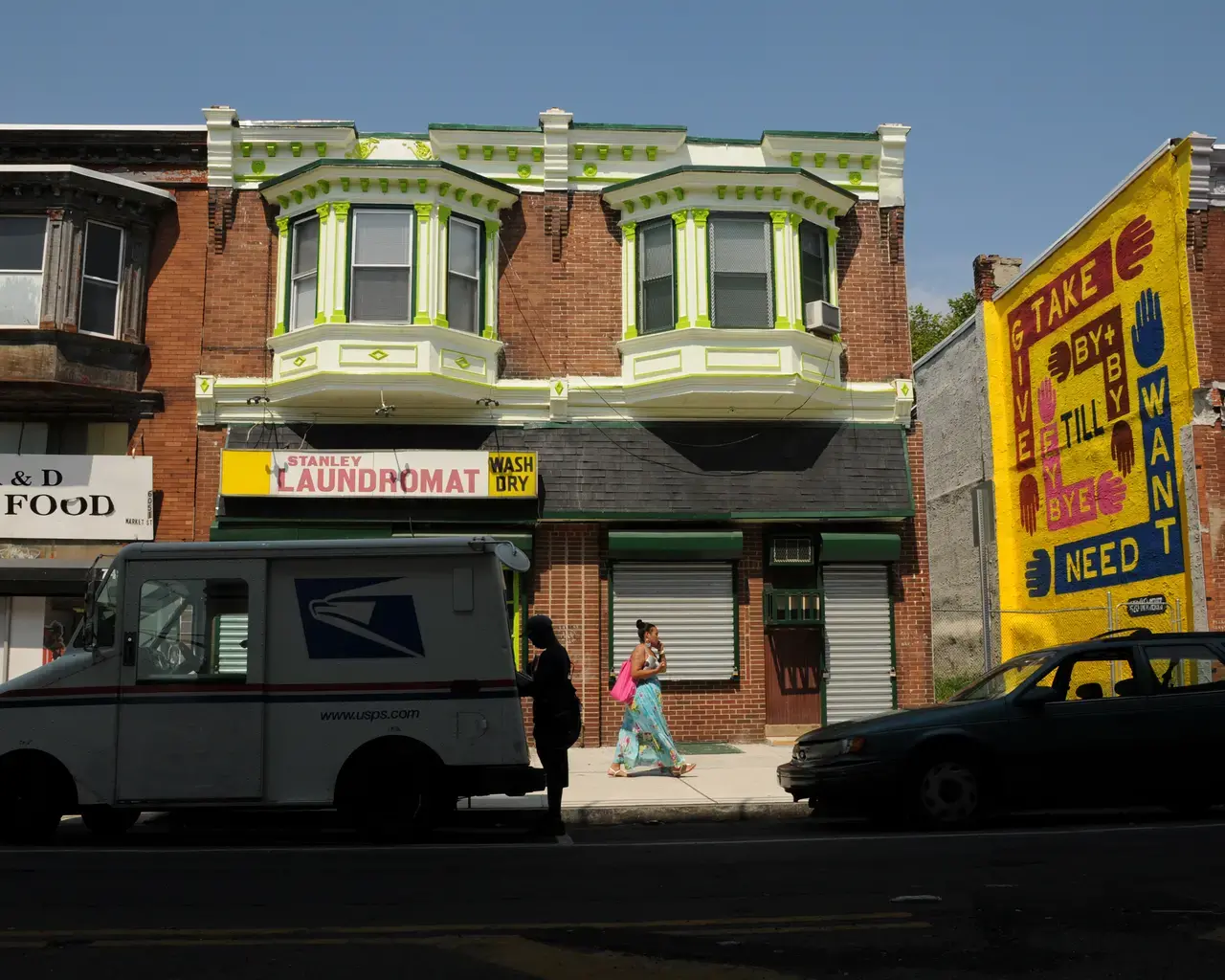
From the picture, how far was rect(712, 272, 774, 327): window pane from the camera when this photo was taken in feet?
57.9


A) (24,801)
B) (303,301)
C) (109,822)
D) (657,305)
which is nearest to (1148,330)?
(657,305)

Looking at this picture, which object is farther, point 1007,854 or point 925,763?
point 925,763

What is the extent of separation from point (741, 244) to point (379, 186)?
5588mm

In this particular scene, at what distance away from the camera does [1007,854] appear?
816cm

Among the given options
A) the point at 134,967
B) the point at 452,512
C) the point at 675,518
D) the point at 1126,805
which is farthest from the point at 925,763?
the point at 452,512

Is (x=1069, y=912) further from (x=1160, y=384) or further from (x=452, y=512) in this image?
(x=1160, y=384)

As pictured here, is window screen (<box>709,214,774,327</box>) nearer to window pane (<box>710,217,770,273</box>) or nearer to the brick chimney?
window pane (<box>710,217,770,273</box>)

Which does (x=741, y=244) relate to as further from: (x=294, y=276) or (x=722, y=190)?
(x=294, y=276)

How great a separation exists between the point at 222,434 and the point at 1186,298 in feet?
47.6

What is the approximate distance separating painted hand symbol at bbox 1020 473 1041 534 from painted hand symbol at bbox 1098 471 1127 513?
2.28 meters

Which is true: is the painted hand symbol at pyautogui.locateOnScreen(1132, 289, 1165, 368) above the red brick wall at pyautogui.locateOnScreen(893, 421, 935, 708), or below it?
above

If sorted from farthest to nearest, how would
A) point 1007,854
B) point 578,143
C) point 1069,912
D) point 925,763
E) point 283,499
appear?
point 578,143 → point 283,499 → point 925,763 → point 1007,854 → point 1069,912

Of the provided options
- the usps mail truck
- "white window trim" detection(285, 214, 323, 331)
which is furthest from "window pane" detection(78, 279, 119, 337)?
the usps mail truck

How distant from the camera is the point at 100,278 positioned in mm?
17531
